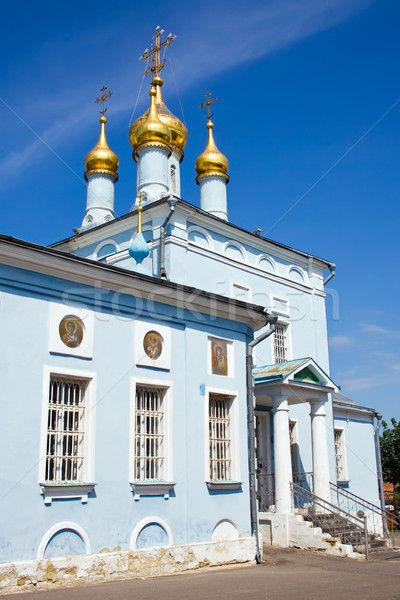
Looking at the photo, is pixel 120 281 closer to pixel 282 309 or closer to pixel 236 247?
pixel 236 247

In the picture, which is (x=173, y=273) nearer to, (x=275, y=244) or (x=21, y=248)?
(x=275, y=244)

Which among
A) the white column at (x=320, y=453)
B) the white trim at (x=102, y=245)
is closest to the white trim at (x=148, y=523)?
the white column at (x=320, y=453)

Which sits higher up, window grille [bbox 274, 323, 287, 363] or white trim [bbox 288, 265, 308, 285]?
white trim [bbox 288, 265, 308, 285]

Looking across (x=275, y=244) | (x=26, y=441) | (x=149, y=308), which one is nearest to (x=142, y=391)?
(x=149, y=308)

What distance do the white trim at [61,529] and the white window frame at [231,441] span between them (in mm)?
2374

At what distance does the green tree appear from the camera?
30812 mm

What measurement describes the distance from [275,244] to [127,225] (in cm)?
416

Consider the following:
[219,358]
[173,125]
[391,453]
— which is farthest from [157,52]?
[391,453]

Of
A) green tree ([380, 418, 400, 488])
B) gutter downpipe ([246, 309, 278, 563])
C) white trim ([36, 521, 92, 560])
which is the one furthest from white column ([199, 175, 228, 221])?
green tree ([380, 418, 400, 488])

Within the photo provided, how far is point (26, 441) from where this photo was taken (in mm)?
8047

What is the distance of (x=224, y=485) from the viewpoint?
34.0 feet

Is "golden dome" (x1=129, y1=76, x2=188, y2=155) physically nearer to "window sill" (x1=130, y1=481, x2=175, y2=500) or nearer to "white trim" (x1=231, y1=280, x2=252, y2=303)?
"white trim" (x1=231, y1=280, x2=252, y2=303)

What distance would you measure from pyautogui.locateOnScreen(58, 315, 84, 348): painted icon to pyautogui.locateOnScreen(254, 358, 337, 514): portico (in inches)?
213

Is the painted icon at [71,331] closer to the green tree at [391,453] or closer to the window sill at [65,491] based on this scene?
the window sill at [65,491]
